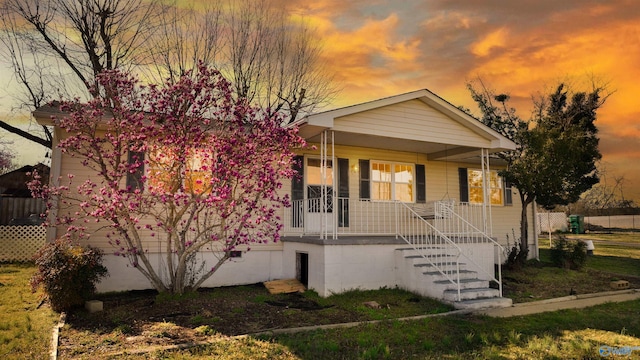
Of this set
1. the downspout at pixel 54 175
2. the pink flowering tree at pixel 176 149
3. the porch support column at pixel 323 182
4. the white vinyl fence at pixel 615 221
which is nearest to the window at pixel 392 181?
the porch support column at pixel 323 182

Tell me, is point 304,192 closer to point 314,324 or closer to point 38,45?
point 314,324

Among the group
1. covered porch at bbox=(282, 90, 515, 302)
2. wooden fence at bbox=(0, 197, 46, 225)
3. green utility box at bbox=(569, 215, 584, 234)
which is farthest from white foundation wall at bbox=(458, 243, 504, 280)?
green utility box at bbox=(569, 215, 584, 234)

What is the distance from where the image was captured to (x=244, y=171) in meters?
8.36

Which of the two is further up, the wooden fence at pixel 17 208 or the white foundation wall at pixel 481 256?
the wooden fence at pixel 17 208

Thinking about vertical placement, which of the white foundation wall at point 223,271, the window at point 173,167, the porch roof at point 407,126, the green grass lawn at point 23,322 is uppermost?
the porch roof at point 407,126

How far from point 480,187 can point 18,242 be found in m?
15.3

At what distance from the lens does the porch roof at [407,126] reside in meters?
9.34

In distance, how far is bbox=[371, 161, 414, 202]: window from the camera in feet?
39.5

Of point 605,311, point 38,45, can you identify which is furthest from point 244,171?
point 38,45

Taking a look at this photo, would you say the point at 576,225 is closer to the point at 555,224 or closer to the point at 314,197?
the point at 555,224

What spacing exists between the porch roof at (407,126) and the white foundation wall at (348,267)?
268 cm

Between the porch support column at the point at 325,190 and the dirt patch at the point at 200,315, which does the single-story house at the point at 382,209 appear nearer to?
the porch support column at the point at 325,190

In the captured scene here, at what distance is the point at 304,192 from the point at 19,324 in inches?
257

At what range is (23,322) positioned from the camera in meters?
6.32
